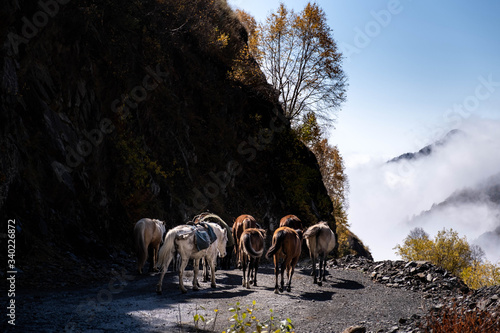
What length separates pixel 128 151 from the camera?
60.3 ft

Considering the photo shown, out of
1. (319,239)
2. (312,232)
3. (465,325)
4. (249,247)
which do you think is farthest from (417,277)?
(465,325)

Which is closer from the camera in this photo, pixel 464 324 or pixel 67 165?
pixel 464 324

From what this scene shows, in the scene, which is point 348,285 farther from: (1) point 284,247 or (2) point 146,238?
(2) point 146,238

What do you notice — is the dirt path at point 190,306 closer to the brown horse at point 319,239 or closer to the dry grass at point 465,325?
the dry grass at point 465,325

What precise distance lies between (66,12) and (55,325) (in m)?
13.7

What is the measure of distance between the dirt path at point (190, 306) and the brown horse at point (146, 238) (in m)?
0.77

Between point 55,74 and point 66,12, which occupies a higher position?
point 66,12

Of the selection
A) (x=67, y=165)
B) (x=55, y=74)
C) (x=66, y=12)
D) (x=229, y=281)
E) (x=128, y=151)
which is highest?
(x=66, y=12)

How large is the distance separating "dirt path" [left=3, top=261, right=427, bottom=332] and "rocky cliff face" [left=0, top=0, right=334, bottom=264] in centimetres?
291

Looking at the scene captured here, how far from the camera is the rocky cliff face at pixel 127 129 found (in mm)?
12938

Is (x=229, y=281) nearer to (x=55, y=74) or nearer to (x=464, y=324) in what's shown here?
(x=464, y=324)

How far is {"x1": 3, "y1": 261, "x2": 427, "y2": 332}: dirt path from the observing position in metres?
7.48

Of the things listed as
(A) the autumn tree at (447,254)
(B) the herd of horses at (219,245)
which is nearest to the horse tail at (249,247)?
(B) the herd of horses at (219,245)

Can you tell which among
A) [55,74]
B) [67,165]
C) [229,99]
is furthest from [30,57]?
[229,99]
